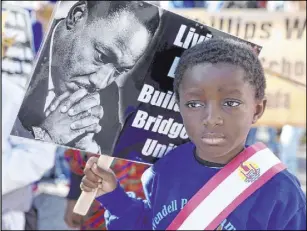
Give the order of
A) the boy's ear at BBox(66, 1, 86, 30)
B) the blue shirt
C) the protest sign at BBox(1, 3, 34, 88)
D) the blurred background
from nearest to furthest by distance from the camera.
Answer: the boy's ear at BBox(66, 1, 86, 30) → the blue shirt → the blurred background → the protest sign at BBox(1, 3, 34, 88)

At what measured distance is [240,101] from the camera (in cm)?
115

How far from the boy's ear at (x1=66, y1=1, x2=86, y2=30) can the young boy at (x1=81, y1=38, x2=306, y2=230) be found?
0.26 metres

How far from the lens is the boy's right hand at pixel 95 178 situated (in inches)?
50.9

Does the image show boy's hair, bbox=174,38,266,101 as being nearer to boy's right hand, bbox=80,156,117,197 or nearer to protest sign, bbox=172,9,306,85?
boy's right hand, bbox=80,156,117,197

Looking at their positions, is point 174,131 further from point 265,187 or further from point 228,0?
point 228,0

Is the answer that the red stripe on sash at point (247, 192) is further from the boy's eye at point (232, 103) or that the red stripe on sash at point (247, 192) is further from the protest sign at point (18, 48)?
the protest sign at point (18, 48)

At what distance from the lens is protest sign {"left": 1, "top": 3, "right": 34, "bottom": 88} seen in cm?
251

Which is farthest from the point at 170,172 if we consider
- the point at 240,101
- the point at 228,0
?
the point at 228,0

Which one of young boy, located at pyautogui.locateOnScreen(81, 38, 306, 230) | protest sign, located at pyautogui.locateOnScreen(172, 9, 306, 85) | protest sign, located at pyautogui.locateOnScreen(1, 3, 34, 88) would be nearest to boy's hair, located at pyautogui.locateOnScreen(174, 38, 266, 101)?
young boy, located at pyautogui.locateOnScreen(81, 38, 306, 230)

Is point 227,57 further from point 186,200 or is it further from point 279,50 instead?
point 279,50

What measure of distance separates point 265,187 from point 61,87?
0.52 m

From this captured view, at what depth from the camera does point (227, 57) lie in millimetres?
1165

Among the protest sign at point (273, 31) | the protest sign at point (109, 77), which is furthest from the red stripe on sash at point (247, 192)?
the protest sign at point (273, 31)

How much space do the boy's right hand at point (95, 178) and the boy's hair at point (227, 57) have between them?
0.29m
